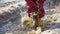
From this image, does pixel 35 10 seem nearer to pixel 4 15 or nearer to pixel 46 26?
pixel 46 26

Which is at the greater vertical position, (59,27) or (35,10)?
(35,10)

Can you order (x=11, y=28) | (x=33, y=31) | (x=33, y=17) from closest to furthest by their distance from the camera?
(x=33, y=31) < (x=33, y=17) < (x=11, y=28)

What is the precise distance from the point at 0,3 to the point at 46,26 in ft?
22.5

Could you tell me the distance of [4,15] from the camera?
1263cm

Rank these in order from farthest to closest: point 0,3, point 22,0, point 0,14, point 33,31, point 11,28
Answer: point 22,0 → point 0,3 → point 0,14 → point 11,28 → point 33,31

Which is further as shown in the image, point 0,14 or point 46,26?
point 0,14

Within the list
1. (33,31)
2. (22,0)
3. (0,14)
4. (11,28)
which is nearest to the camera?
(33,31)

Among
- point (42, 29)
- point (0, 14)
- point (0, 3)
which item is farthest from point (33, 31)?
point (0, 3)

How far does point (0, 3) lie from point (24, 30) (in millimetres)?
6506

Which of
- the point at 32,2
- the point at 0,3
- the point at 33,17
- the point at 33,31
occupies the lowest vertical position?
the point at 33,31

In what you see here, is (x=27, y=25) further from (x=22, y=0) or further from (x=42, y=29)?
(x=22, y=0)

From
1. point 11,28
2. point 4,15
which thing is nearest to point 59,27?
point 11,28

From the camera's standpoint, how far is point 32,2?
8969 mm

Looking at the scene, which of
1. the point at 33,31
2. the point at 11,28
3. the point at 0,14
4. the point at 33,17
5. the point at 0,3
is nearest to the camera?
the point at 33,31
